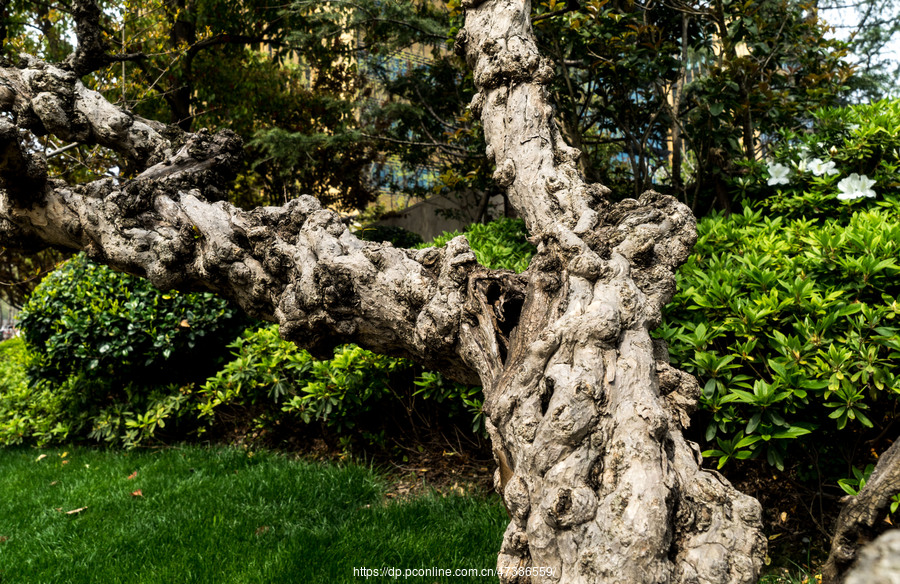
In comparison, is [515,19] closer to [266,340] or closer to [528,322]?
[528,322]

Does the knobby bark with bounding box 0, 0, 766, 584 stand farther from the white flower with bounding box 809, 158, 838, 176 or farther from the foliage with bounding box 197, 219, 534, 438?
the white flower with bounding box 809, 158, 838, 176

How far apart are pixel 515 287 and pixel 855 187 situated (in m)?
2.61

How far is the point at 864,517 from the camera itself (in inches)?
53.3

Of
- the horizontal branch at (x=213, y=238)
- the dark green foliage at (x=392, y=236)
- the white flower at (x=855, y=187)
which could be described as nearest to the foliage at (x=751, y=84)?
the white flower at (x=855, y=187)

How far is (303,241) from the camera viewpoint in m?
2.53

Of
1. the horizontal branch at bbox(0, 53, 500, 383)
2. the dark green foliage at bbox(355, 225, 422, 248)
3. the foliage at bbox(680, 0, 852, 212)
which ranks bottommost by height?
the dark green foliage at bbox(355, 225, 422, 248)

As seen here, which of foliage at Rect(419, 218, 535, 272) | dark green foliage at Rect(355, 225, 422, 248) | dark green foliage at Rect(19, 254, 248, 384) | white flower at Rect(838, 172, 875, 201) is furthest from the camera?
dark green foliage at Rect(355, 225, 422, 248)

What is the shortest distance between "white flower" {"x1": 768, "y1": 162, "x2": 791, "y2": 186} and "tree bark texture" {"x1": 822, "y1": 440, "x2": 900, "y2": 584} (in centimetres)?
287

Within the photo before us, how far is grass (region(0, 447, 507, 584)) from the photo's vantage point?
2590 mm

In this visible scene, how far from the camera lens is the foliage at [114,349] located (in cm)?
468

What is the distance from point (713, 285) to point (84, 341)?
4.89m

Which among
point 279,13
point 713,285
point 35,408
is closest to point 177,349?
point 35,408

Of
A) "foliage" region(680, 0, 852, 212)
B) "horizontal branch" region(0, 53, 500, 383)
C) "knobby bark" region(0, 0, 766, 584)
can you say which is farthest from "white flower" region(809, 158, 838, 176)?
"horizontal branch" region(0, 53, 500, 383)

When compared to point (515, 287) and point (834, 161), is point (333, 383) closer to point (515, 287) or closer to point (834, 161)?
point (515, 287)
